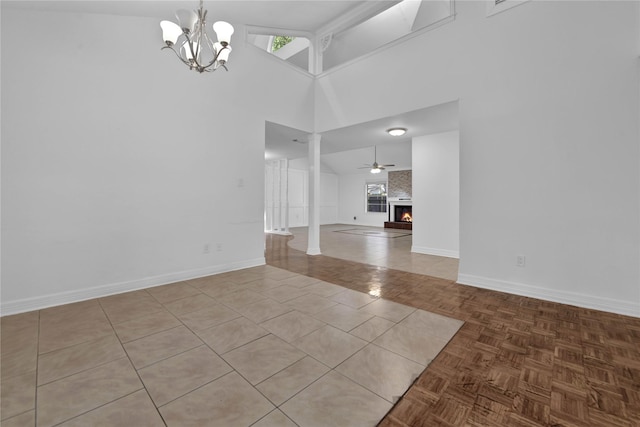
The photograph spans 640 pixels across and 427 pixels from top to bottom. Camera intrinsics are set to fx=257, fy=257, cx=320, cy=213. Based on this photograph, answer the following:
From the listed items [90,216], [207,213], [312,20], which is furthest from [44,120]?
[312,20]

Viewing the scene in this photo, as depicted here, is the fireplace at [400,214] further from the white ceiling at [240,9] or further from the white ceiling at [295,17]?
the white ceiling at [240,9]

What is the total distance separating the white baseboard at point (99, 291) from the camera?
7.83 ft

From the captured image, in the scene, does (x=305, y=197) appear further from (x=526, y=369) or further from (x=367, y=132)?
(x=526, y=369)

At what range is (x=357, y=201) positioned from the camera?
1188cm

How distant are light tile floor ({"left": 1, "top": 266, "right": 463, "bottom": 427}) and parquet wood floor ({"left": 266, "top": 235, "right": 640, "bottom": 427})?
0.14 metres

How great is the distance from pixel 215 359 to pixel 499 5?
14.6ft

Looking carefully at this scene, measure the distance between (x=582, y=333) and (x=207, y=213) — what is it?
160 inches

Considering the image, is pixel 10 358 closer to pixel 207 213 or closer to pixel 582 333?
pixel 207 213

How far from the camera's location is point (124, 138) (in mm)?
2893

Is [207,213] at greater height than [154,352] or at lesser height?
greater

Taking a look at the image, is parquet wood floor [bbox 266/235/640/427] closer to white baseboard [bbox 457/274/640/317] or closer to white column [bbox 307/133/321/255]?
white baseboard [bbox 457/274/640/317]

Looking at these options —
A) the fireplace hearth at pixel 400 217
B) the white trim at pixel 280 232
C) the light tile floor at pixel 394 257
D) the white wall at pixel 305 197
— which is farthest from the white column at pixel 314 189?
the fireplace hearth at pixel 400 217

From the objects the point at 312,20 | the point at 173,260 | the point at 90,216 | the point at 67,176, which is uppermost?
the point at 312,20

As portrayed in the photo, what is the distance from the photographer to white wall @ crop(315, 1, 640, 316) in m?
2.37
